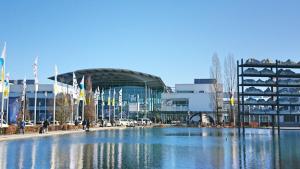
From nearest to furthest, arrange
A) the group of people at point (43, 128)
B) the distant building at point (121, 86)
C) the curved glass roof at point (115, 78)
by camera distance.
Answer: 1. the group of people at point (43, 128)
2. the distant building at point (121, 86)
3. the curved glass roof at point (115, 78)

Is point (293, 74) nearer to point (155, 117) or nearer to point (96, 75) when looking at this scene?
point (96, 75)

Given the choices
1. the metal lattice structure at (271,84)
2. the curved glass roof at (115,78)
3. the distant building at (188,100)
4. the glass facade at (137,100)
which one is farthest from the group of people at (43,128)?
the glass facade at (137,100)

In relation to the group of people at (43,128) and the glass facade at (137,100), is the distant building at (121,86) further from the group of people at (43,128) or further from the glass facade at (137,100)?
the group of people at (43,128)

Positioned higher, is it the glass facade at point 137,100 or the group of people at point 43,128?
the glass facade at point 137,100

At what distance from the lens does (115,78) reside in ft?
458

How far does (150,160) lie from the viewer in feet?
68.2

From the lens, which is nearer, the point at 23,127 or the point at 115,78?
the point at 23,127

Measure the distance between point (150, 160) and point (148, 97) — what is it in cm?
13408

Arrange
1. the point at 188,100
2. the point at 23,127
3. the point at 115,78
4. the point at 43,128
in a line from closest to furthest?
the point at 23,127 < the point at 43,128 < the point at 115,78 < the point at 188,100

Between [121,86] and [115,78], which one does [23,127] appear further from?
[121,86]

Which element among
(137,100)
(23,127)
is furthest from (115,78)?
(23,127)

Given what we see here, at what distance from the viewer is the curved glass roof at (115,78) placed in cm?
12762

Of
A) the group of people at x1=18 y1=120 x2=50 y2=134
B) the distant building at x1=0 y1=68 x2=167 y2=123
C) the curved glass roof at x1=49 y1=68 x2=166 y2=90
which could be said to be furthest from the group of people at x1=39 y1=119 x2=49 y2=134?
the curved glass roof at x1=49 y1=68 x2=166 y2=90

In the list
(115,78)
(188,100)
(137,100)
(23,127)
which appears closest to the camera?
(23,127)
